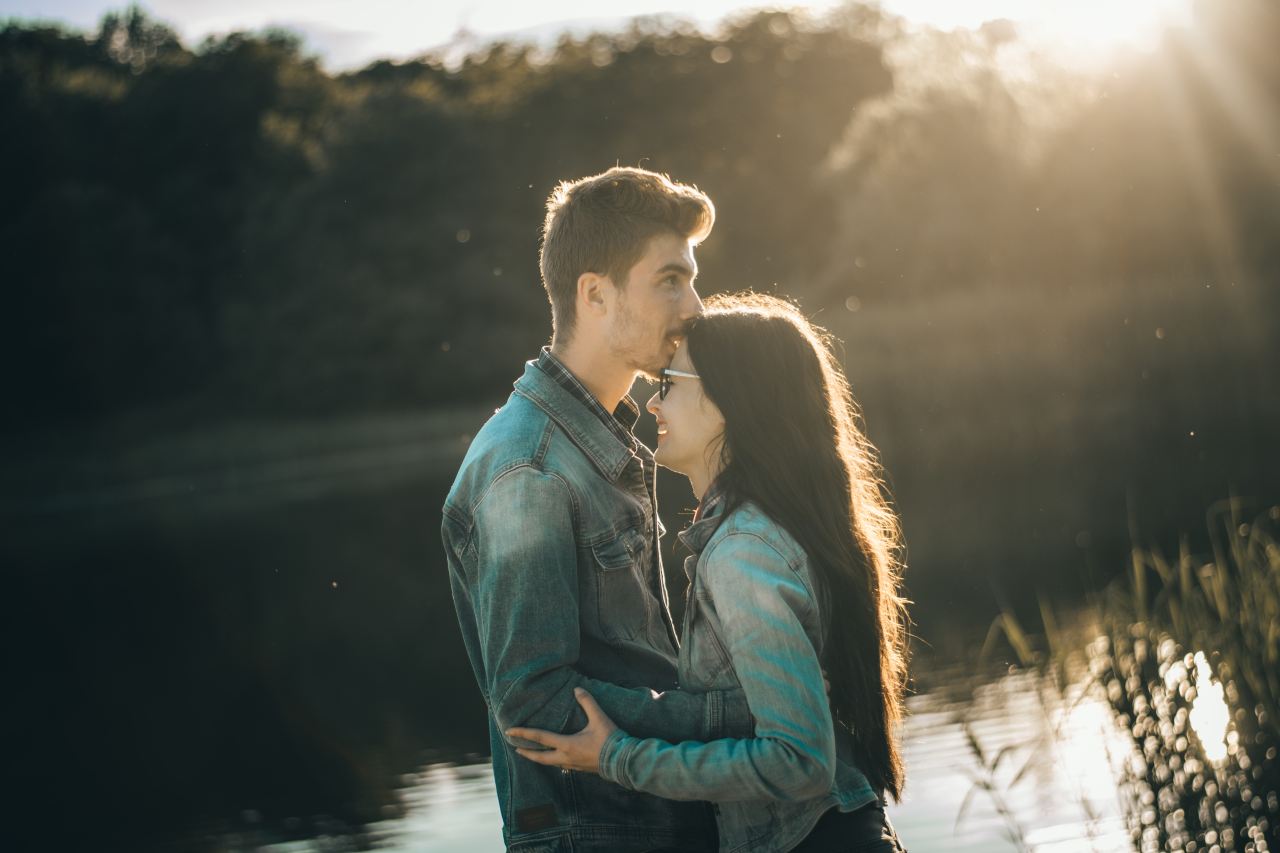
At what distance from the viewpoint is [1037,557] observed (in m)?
10.2

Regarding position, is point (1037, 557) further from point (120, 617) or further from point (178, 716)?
point (120, 617)

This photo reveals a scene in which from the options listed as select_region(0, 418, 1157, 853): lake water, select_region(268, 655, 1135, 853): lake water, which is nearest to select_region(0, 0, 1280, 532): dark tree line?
select_region(0, 418, 1157, 853): lake water

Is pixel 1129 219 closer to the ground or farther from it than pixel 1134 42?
closer to the ground

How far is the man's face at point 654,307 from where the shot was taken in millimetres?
2619

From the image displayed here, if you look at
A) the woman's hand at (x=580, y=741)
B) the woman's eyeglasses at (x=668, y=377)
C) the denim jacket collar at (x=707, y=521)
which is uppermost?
the woman's eyeglasses at (x=668, y=377)

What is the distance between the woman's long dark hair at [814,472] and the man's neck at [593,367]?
0.28 metres

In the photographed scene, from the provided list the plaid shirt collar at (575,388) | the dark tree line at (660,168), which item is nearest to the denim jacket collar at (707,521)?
the plaid shirt collar at (575,388)

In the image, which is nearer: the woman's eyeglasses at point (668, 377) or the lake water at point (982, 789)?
the woman's eyeglasses at point (668, 377)

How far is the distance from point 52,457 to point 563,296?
92.5 feet

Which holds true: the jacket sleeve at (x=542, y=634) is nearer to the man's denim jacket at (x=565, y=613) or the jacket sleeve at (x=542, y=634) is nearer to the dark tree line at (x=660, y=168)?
the man's denim jacket at (x=565, y=613)

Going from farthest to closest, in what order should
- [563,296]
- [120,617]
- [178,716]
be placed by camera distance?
[120,617], [178,716], [563,296]

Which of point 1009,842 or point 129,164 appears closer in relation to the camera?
point 1009,842

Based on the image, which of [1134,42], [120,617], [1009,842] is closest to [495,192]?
[1134,42]

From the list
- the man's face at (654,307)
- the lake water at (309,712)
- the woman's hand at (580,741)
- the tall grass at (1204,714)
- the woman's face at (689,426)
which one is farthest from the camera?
the lake water at (309,712)
